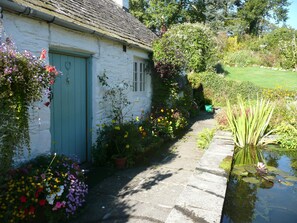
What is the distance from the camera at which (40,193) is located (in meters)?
3.29

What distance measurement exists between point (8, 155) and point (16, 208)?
2.10ft

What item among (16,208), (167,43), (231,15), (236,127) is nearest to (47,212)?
(16,208)

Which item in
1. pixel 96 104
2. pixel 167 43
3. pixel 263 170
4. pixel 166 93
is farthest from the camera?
pixel 166 93

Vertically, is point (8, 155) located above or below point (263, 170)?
above

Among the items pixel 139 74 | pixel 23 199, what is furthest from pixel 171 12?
pixel 23 199

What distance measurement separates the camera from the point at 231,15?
4456cm

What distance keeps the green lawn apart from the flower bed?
21976 mm

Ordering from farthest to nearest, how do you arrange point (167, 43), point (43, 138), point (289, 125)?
point (167, 43) < point (289, 125) < point (43, 138)

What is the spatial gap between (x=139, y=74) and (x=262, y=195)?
5618mm

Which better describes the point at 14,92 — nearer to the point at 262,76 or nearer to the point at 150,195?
the point at 150,195

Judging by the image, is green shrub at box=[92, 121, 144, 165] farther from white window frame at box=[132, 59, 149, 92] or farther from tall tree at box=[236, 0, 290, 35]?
tall tree at box=[236, 0, 290, 35]

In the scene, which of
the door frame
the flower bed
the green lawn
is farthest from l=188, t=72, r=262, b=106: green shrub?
the flower bed

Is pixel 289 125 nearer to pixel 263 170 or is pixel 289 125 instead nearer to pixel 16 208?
pixel 263 170

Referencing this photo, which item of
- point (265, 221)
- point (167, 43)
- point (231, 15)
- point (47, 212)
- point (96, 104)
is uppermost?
point (231, 15)
